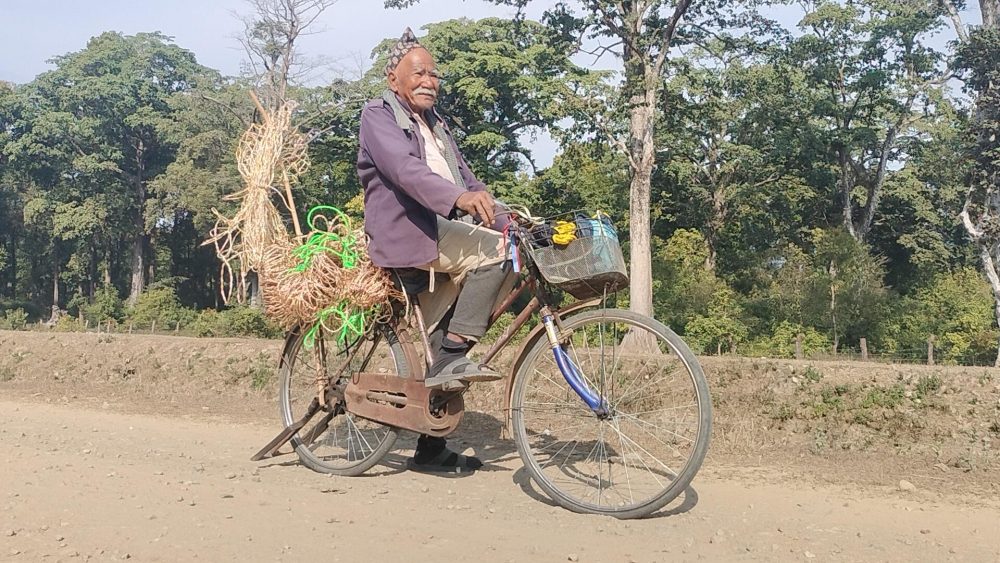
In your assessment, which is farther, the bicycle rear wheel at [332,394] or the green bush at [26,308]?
the green bush at [26,308]

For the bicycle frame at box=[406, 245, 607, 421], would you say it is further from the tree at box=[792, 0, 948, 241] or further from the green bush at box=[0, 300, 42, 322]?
the green bush at box=[0, 300, 42, 322]

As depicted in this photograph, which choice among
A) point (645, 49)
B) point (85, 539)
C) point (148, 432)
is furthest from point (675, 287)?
point (85, 539)

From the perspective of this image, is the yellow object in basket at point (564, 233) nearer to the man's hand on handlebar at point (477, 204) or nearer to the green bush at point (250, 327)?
the man's hand on handlebar at point (477, 204)

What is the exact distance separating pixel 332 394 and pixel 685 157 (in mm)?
29885

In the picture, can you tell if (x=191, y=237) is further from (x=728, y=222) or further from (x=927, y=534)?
(x=927, y=534)

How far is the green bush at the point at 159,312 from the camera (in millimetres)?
34559

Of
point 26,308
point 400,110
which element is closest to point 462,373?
point 400,110

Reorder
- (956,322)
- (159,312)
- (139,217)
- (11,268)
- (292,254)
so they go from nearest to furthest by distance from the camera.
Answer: (292,254) < (956,322) < (159,312) < (139,217) < (11,268)

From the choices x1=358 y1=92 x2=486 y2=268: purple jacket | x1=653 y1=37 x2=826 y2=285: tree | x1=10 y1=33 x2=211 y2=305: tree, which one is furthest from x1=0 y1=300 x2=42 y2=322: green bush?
x1=358 y1=92 x2=486 y2=268: purple jacket

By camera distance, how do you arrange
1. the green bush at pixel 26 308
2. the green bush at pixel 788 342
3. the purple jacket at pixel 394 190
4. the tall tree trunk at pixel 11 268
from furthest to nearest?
1. the tall tree trunk at pixel 11 268
2. the green bush at pixel 26 308
3. the green bush at pixel 788 342
4. the purple jacket at pixel 394 190

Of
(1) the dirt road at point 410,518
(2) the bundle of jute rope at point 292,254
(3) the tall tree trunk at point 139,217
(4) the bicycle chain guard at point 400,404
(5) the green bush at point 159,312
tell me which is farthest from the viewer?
(3) the tall tree trunk at point 139,217

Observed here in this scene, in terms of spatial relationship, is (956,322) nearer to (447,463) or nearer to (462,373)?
(447,463)

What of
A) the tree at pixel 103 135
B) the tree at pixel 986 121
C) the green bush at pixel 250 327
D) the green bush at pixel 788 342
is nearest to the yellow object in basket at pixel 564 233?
the green bush at pixel 788 342

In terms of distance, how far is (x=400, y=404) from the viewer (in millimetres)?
4629
